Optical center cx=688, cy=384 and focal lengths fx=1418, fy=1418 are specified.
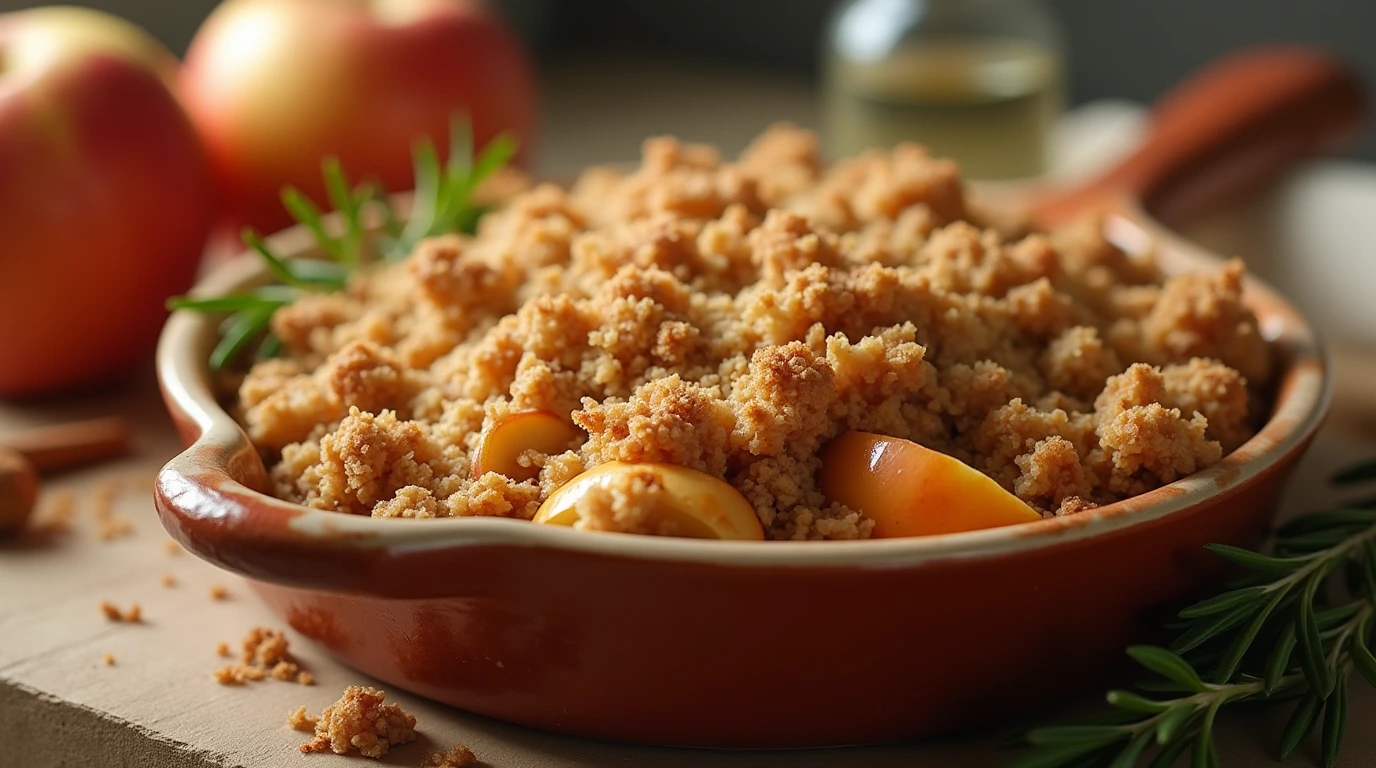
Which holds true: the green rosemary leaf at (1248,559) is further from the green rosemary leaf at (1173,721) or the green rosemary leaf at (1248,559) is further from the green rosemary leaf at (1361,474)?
the green rosemary leaf at (1361,474)

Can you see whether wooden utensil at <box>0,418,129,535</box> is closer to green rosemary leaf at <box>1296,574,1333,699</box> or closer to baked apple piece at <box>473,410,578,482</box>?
baked apple piece at <box>473,410,578,482</box>

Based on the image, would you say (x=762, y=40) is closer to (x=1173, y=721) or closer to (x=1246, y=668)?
Result: (x=1246, y=668)

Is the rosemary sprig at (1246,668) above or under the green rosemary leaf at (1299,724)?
above

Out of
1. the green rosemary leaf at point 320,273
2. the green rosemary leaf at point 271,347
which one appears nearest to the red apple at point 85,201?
the green rosemary leaf at point 320,273

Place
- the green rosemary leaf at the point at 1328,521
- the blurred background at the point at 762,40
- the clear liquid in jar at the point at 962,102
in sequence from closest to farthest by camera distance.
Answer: the green rosemary leaf at the point at 1328,521 → the clear liquid in jar at the point at 962,102 → the blurred background at the point at 762,40

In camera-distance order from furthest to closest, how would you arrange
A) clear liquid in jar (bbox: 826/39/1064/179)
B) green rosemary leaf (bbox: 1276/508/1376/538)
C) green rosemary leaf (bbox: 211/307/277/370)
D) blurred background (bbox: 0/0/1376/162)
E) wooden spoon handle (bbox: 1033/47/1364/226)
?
blurred background (bbox: 0/0/1376/162) < clear liquid in jar (bbox: 826/39/1064/179) < wooden spoon handle (bbox: 1033/47/1364/226) < green rosemary leaf (bbox: 211/307/277/370) < green rosemary leaf (bbox: 1276/508/1376/538)

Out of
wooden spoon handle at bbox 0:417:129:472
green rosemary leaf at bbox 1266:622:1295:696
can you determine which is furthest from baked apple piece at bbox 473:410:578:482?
wooden spoon handle at bbox 0:417:129:472

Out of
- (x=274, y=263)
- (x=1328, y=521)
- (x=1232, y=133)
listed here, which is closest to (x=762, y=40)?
(x=1232, y=133)

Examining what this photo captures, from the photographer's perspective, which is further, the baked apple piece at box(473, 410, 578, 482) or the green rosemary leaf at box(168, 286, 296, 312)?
the green rosemary leaf at box(168, 286, 296, 312)
